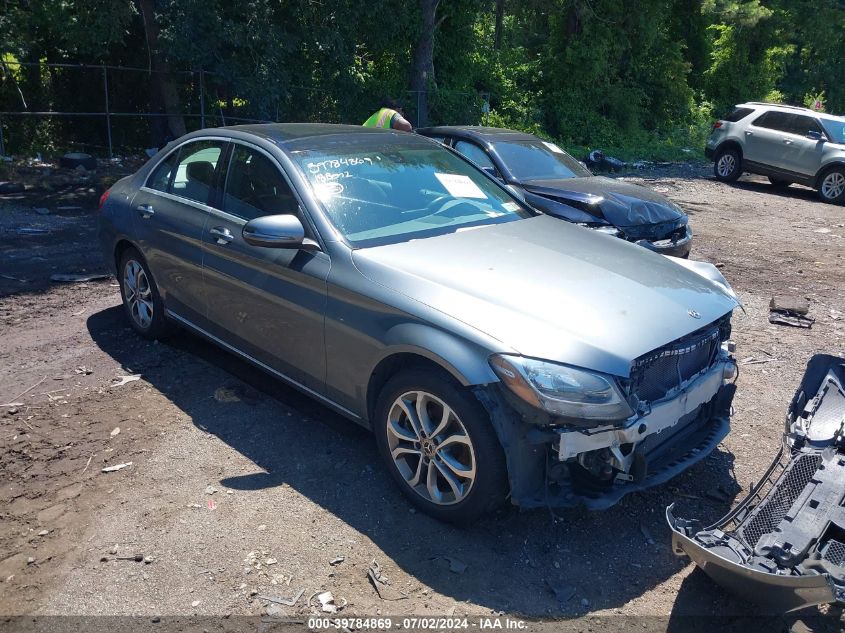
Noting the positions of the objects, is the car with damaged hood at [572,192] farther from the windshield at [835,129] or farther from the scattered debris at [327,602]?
the windshield at [835,129]

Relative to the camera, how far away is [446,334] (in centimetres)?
345

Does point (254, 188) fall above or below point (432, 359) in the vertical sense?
above

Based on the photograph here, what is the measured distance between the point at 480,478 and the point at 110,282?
539 centimetres

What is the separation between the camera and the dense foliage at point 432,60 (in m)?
13.5

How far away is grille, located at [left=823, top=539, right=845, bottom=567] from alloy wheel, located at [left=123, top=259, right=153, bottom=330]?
15.4ft

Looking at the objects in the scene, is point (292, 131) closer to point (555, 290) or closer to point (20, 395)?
point (555, 290)

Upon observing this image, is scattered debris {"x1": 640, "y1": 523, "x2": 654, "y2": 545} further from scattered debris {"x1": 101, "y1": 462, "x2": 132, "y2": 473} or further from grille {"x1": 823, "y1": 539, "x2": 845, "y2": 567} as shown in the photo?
scattered debris {"x1": 101, "y1": 462, "x2": 132, "y2": 473}

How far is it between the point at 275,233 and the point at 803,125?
49.4ft

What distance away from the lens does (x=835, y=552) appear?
2904mm

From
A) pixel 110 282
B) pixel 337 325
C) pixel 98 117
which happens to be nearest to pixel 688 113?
pixel 98 117

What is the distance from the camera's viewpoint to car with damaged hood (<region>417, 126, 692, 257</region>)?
26.8ft

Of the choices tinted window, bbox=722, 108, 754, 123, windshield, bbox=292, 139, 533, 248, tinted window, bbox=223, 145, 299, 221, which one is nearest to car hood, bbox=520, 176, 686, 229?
windshield, bbox=292, 139, 533, 248

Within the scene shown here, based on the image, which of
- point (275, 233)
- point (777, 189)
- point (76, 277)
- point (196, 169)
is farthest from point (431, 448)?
point (777, 189)

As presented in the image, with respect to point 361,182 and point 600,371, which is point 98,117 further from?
point 600,371
